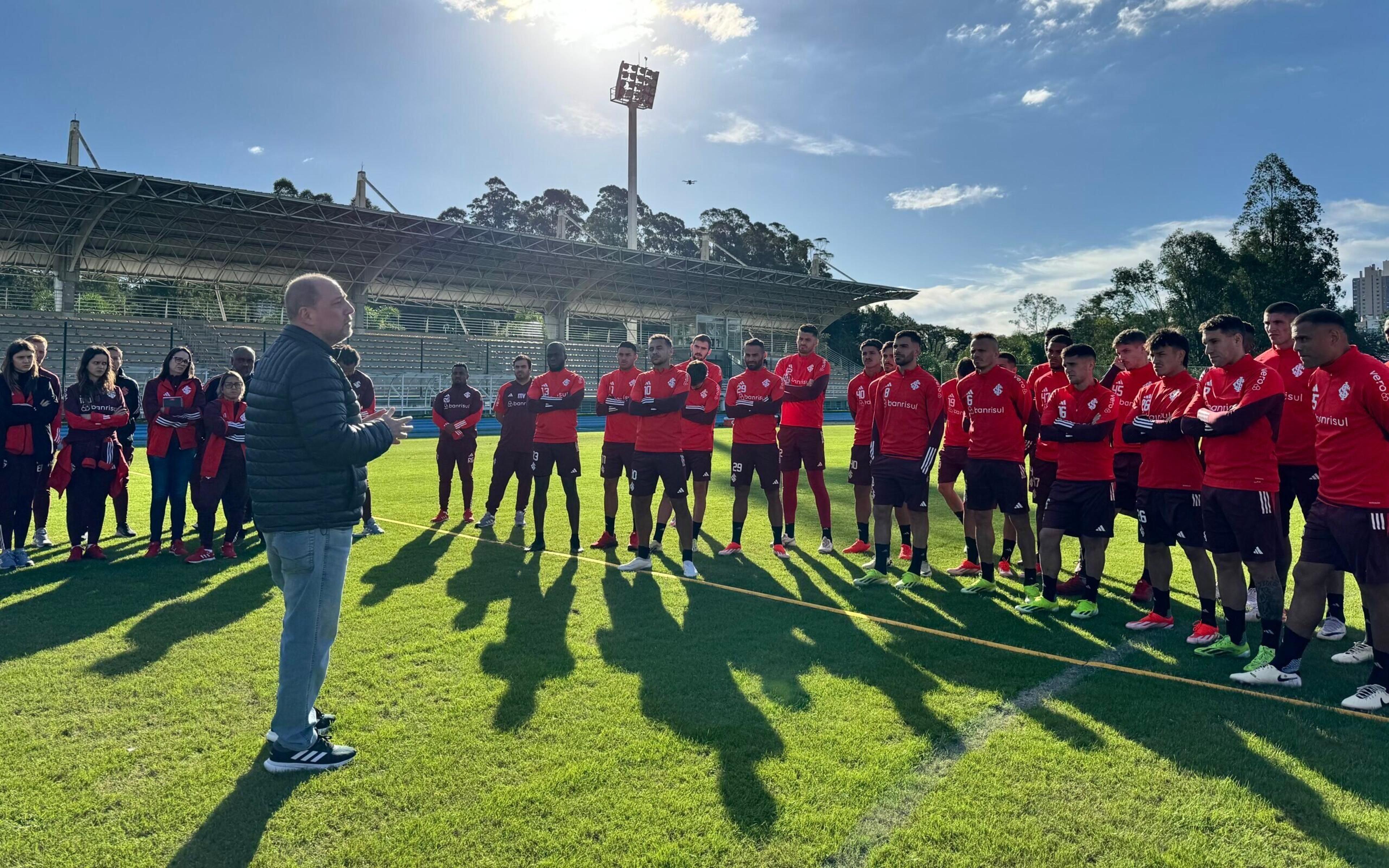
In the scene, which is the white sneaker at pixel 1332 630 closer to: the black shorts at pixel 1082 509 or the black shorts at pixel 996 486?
the black shorts at pixel 1082 509

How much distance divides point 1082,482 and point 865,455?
285cm

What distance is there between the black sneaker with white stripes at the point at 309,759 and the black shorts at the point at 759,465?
195 inches

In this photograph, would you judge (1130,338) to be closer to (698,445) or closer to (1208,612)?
(1208,612)

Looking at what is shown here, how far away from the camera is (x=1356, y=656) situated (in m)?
4.65

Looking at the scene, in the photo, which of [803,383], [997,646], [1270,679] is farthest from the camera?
[803,383]

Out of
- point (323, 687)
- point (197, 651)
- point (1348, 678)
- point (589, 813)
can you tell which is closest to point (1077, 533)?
point (1348, 678)

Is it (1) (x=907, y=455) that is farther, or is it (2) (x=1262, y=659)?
(1) (x=907, y=455)

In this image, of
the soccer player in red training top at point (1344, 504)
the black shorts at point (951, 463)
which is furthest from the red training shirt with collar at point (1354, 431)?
the black shorts at point (951, 463)

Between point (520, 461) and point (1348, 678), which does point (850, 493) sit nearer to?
point (520, 461)

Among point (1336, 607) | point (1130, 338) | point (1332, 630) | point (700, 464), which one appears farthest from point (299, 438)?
point (1336, 607)

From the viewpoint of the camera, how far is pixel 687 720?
11.7 ft

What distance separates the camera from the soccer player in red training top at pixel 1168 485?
492 cm

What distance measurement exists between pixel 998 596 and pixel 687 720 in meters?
3.53

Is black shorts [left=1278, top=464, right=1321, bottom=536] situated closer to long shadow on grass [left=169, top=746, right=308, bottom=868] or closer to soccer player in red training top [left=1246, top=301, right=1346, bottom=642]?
soccer player in red training top [left=1246, top=301, right=1346, bottom=642]
